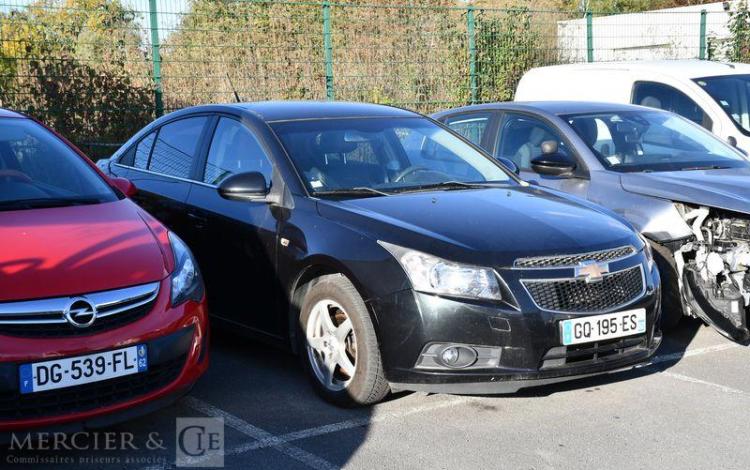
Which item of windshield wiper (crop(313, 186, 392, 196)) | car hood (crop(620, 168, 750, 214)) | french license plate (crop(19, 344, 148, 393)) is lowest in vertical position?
french license plate (crop(19, 344, 148, 393))

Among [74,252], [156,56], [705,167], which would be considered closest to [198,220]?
[74,252]

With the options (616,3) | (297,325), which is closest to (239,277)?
(297,325)

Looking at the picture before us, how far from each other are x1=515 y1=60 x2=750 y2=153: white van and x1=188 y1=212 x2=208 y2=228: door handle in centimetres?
503

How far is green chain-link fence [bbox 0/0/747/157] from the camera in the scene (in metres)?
11.5

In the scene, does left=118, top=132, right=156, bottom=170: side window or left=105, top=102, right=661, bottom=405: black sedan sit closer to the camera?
left=105, top=102, right=661, bottom=405: black sedan

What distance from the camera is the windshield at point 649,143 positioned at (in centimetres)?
707

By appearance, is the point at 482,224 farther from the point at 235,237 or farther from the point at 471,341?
the point at 235,237

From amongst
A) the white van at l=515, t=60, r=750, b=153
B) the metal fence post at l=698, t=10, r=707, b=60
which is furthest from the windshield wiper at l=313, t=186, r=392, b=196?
the metal fence post at l=698, t=10, r=707, b=60

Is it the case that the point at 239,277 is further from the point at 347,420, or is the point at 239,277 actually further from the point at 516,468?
the point at 516,468

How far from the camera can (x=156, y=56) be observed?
12219 millimetres

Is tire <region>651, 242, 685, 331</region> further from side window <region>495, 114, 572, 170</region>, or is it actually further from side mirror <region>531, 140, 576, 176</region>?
side window <region>495, 114, 572, 170</region>

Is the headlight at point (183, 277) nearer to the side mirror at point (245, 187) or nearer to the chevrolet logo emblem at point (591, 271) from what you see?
the side mirror at point (245, 187)

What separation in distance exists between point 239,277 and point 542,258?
189 cm

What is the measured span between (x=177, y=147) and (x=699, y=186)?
136 inches
